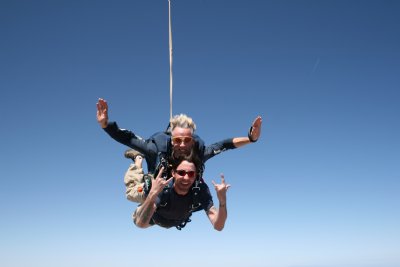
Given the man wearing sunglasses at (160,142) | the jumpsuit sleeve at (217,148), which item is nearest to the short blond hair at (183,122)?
the man wearing sunglasses at (160,142)

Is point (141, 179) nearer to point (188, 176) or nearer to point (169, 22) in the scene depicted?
point (188, 176)

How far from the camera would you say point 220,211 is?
5891 millimetres

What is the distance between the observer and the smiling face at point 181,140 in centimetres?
577

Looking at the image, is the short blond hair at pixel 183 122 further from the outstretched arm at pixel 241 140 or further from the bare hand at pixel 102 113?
the bare hand at pixel 102 113

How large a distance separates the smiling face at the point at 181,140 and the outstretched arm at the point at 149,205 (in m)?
0.51

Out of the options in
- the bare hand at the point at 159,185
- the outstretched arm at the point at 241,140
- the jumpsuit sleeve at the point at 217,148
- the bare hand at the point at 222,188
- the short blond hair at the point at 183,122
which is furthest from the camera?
the outstretched arm at the point at 241,140

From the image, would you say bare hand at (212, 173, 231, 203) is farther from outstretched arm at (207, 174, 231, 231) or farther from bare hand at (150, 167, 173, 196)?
bare hand at (150, 167, 173, 196)

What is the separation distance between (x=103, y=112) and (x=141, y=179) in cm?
133

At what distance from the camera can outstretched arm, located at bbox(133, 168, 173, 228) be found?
210 inches

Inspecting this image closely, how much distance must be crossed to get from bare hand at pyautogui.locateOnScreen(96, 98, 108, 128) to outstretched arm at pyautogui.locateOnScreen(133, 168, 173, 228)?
1083 mm

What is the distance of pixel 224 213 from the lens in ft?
19.3

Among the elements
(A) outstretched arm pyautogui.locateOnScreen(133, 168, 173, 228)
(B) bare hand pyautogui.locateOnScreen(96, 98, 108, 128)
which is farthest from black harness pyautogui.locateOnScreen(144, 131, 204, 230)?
(B) bare hand pyautogui.locateOnScreen(96, 98, 108, 128)

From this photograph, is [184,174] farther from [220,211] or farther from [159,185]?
[220,211]

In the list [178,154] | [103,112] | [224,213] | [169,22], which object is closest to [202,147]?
[178,154]
